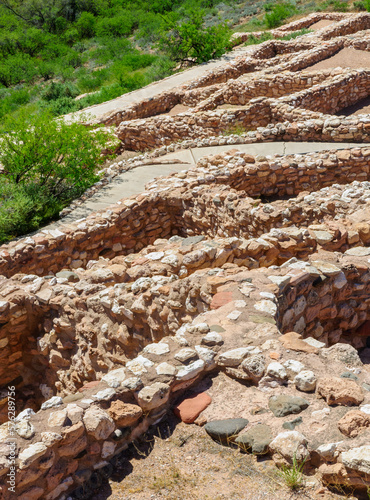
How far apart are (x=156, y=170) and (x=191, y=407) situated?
7181 millimetres

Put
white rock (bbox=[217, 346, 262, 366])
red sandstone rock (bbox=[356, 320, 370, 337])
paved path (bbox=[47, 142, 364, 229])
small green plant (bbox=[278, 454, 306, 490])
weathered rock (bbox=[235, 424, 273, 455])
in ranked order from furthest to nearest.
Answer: paved path (bbox=[47, 142, 364, 229]) → red sandstone rock (bbox=[356, 320, 370, 337]) → white rock (bbox=[217, 346, 262, 366]) → weathered rock (bbox=[235, 424, 273, 455]) → small green plant (bbox=[278, 454, 306, 490])


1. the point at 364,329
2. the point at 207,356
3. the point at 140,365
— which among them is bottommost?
the point at 364,329

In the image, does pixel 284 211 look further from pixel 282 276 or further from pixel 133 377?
pixel 133 377

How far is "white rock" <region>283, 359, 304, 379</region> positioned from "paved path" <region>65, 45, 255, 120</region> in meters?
12.3

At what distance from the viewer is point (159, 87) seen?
17281mm

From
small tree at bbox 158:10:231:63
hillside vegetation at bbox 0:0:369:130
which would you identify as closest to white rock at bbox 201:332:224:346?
hillside vegetation at bbox 0:0:369:130

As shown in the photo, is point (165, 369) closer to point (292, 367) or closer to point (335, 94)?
point (292, 367)

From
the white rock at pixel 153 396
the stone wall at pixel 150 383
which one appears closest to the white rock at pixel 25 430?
the stone wall at pixel 150 383

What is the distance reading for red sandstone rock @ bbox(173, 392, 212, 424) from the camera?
332 centimetres

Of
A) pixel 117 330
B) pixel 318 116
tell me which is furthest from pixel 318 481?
pixel 318 116

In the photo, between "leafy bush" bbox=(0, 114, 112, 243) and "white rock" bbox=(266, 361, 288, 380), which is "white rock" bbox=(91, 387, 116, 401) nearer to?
"white rock" bbox=(266, 361, 288, 380)

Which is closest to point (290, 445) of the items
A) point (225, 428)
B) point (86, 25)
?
point (225, 428)

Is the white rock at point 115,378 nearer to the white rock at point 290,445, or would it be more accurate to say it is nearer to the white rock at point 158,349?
the white rock at point 158,349

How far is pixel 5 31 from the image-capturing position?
37594mm
